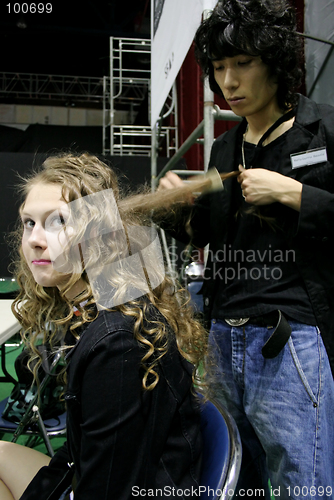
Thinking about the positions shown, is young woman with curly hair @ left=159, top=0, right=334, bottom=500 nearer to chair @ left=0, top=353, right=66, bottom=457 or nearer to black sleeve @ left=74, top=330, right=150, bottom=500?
black sleeve @ left=74, top=330, right=150, bottom=500

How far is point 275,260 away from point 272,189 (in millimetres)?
162

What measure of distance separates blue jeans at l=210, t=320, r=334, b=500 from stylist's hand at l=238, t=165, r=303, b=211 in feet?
0.86

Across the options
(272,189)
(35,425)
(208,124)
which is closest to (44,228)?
(272,189)

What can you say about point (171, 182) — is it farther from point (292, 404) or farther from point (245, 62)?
point (292, 404)

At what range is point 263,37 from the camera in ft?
2.51

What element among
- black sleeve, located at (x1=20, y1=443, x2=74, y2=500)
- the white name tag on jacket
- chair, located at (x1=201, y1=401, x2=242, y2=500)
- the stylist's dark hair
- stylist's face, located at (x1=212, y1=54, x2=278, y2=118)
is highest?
the stylist's dark hair

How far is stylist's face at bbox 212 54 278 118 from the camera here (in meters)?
0.80

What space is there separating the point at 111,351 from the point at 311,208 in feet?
1.58

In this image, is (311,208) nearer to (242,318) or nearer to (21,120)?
(242,318)

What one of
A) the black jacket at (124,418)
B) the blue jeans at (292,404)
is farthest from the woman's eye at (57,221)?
the blue jeans at (292,404)

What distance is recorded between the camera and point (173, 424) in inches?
25.5

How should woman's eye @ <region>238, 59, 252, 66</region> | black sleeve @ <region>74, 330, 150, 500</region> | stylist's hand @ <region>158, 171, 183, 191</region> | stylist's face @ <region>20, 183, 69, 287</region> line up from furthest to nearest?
stylist's hand @ <region>158, 171, 183, 191</region>
woman's eye @ <region>238, 59, 252, 66</region>
stylist's face @ <region>20, 183, 69, 287</region>
black sleeve @ <region>74, 330, 150, 500</region>

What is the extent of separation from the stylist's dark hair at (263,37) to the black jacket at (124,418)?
633mm

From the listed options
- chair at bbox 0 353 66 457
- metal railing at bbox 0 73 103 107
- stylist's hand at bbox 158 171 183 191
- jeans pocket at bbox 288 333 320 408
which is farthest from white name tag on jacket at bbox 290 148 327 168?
metal railing at bbox 0 73 103 107
